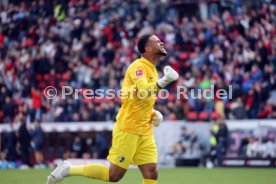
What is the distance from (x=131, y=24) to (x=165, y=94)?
4.96 meters

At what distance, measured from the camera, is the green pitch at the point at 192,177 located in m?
14.8

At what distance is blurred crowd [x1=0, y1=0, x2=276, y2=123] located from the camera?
2188 centimetres

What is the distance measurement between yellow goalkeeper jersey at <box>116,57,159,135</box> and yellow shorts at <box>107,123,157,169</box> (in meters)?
0.08

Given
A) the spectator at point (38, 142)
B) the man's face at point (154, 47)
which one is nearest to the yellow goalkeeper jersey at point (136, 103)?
the man's face at point (154, 47)

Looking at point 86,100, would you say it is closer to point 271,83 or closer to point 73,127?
point 73,127

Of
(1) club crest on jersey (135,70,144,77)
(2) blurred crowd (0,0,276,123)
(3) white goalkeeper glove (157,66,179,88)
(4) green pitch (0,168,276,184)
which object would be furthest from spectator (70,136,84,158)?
(3) white goalkeeper glove (157,66,179,88)

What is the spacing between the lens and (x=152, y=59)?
9.95m

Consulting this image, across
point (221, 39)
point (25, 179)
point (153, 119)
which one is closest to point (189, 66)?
point (221, 39)

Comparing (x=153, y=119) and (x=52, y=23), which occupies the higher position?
(x=52, y=23)

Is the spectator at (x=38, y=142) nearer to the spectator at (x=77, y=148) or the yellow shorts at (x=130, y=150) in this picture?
the spectator at (x=77, y=148)

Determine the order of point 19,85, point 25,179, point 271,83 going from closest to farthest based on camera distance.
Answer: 1. point 25,179
2. point 271,83
3. point 19,85

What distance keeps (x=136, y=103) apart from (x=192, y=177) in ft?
22.5

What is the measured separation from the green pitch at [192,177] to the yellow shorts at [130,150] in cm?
456

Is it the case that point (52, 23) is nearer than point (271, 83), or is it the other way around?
point (271, 83)
